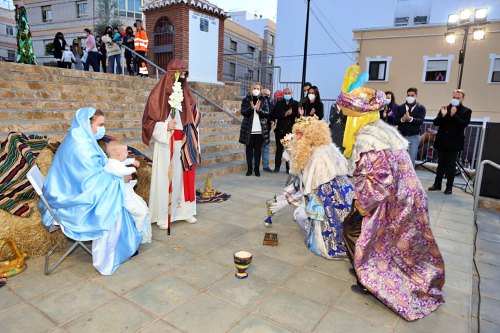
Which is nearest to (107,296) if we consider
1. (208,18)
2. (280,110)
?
(280,110)

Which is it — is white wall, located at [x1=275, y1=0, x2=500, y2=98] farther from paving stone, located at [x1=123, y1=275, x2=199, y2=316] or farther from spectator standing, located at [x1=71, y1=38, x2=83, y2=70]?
paving stone, located at [x1=123, y1=275, x2=199, y2=316]

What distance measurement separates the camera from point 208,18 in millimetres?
12773

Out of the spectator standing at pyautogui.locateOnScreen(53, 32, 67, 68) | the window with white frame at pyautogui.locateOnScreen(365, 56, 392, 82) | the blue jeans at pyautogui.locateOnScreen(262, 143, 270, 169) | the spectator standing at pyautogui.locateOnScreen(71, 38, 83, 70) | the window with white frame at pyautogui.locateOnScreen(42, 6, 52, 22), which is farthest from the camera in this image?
the window with white frame at pyautogui.locateOnScreen(42, 6, 52, 22)

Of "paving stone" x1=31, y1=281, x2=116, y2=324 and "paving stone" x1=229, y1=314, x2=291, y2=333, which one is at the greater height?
"paving stone" x1=229, y1=314, x2=291, y2=333

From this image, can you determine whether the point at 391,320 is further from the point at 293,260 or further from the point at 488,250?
the point at 488,250

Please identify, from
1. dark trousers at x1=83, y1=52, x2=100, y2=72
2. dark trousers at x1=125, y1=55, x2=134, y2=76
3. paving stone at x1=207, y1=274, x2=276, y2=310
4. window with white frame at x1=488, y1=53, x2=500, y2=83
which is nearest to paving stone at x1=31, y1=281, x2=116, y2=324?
paving stone at x1=207, y1=274, x2=276, y2=310

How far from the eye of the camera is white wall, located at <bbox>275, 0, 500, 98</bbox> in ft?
68.2

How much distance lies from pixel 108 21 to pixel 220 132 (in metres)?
17.1

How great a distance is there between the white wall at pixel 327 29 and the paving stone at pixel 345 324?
64.6 ft

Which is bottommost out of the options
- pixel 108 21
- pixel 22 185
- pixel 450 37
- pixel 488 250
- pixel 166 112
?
pixel 488 250

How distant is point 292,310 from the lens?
2.60 metres

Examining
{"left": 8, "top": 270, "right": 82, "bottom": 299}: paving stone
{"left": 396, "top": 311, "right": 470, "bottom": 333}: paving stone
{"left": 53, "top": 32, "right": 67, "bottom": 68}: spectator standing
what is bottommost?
{"left": 8, "top": 270, "right": 82, "bottom": 299}: paving stone

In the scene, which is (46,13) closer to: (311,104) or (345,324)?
(311,104)

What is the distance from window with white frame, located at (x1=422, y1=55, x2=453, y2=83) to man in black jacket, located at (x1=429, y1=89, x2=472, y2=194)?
13.4 meters
